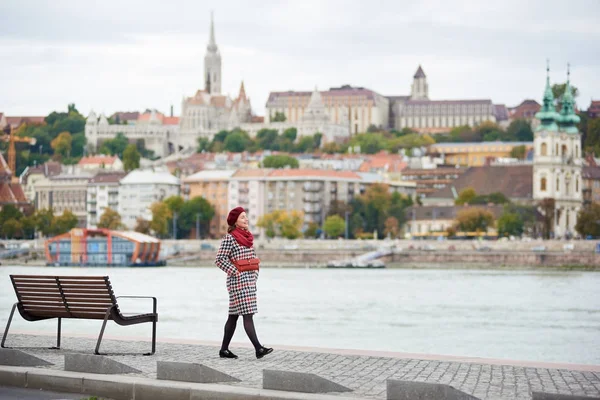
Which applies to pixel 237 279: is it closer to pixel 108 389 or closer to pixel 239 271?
pixel 239 271

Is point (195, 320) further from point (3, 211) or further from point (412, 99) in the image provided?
point (412, 99)

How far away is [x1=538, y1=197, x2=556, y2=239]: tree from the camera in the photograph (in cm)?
9288

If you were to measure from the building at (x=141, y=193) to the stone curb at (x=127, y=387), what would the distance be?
9745 centimetres

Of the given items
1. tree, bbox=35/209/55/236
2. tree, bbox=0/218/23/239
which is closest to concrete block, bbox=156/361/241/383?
tree, bbox=0/218/23/239

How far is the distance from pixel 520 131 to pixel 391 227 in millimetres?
56894

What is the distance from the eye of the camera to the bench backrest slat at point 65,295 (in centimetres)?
977

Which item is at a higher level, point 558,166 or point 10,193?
point 558,166

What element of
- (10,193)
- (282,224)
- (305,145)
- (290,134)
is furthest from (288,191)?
(290,134)

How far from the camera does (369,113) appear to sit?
6388 inches

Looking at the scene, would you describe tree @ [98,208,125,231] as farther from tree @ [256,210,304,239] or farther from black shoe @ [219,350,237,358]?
black shoe @ [219,350,237,358]

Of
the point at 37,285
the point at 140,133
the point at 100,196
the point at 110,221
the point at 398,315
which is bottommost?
the point at 398,315

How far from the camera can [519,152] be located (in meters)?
131

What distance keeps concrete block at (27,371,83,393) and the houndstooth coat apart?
4.68 feet

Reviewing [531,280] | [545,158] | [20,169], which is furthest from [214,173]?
[531,280]
